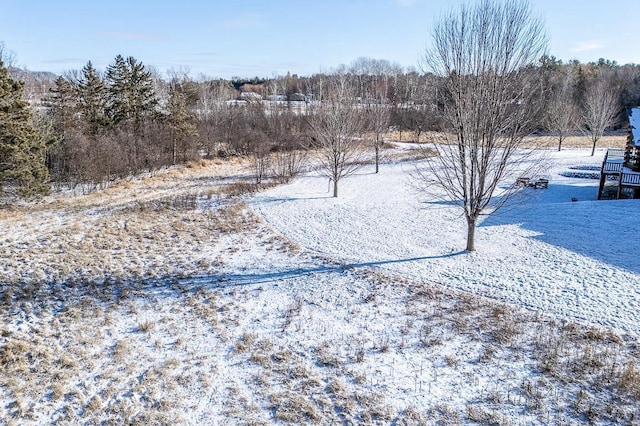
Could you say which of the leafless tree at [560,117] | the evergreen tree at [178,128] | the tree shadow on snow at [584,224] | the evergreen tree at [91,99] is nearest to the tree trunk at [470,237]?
the tree shadow on snow at [584,224]

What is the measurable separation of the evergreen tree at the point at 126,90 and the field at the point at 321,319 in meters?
16.9

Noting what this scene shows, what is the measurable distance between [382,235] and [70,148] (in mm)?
21384

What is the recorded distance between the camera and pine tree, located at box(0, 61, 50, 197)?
19.0 m

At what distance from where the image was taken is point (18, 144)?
19.4 m

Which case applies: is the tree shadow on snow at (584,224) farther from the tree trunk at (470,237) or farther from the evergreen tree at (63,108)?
the evergreen tree at (63,108)

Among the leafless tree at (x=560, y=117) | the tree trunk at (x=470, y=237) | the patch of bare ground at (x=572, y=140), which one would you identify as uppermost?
the leafless tree at (x=560, y=117)

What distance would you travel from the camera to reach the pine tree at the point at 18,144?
19.0 m

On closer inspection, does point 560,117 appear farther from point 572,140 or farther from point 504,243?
point 504,243

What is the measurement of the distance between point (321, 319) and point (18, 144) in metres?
18.0

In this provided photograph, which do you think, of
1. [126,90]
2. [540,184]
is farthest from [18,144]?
[540,184]

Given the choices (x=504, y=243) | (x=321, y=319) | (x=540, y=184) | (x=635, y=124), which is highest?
(x=635, y=124)

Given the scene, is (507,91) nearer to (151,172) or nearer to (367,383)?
(367,383)

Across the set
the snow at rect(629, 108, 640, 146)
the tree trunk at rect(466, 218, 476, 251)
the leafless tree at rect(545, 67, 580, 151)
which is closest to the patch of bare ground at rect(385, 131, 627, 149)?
A: the leafless tree at rect(545, 67, 580, 151)

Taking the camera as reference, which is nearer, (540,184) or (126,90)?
(540,184)
